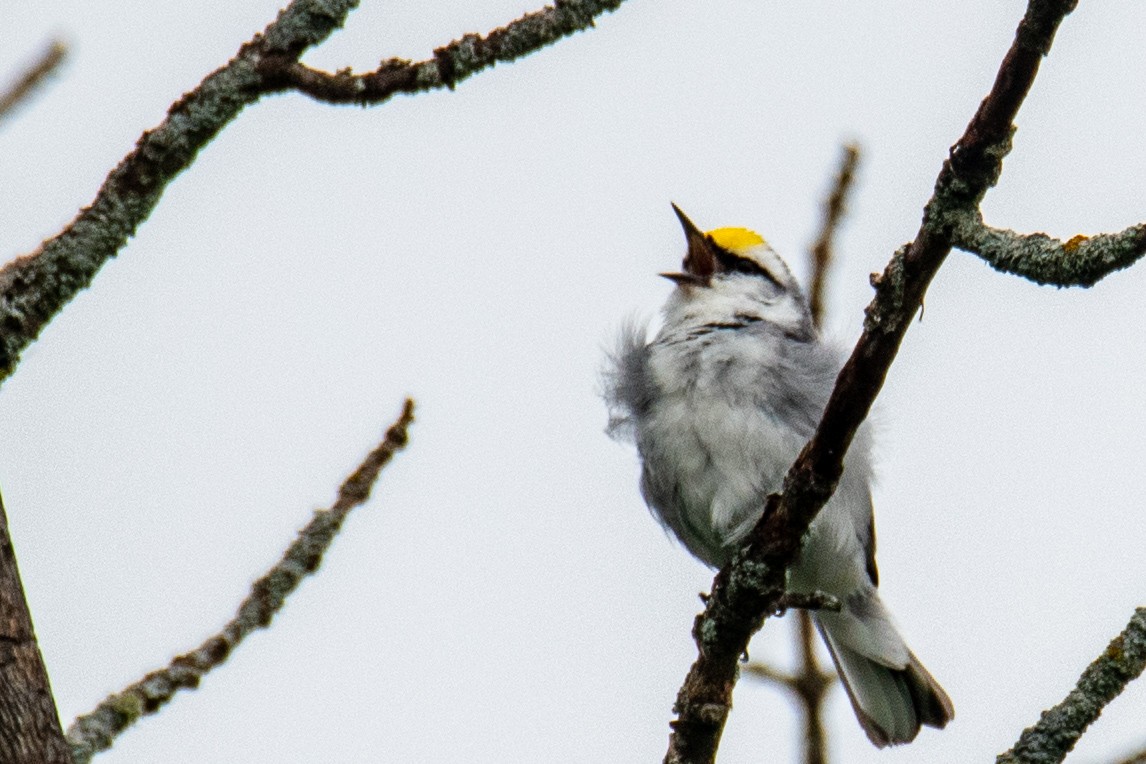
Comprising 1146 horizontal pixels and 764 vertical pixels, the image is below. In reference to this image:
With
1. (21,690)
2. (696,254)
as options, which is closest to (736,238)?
(696,254)

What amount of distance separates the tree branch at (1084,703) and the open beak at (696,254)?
407 centimetres

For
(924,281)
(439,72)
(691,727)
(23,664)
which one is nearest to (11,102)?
(439,72)

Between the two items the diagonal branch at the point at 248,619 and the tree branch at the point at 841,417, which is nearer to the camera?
the tree branch at the point at 841,417

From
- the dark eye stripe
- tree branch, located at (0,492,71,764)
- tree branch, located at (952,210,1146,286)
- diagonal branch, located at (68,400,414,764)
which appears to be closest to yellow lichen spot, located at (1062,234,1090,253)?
tree branch, located at (952,210,1146,286)

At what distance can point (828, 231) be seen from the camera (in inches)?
169

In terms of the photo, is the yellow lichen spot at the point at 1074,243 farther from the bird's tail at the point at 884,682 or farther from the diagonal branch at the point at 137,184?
the bird's tail at the point at 884,682

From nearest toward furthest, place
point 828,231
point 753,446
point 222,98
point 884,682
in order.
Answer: point 222,98 < point 828,231 < point 753,446 < point 884,682

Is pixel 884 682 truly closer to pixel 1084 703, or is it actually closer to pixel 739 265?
pixel 739 265

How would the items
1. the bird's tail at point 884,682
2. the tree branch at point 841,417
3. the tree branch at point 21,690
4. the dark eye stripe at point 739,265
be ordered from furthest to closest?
the dark eye stripe at point 739,265
the bird's tail at point 884,682
the tree branch at point 841,417
the tree branch at point 21,690

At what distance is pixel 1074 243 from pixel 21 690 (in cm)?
193

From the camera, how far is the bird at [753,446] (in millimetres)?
5551

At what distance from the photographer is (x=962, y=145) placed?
270cm

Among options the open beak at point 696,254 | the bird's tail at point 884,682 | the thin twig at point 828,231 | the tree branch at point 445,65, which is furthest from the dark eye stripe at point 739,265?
the tree branch at point 445,65

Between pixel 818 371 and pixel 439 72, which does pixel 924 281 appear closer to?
pixel 439 72
